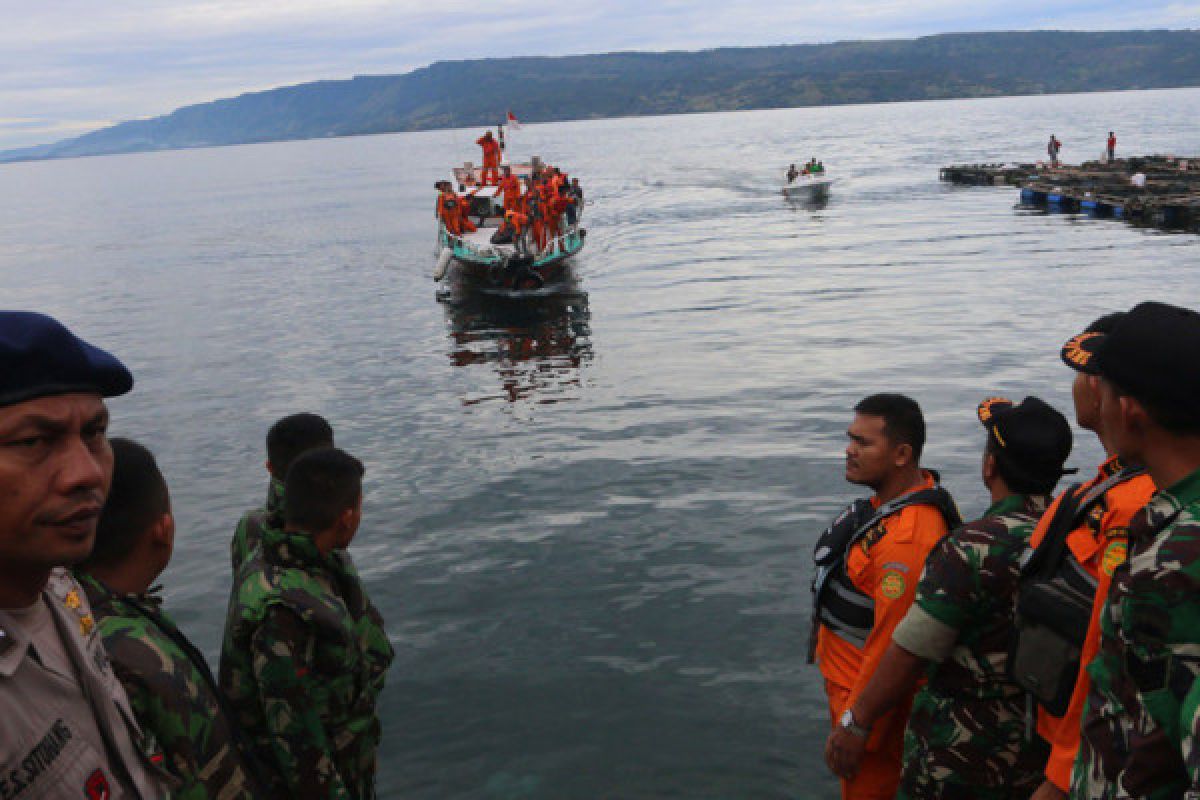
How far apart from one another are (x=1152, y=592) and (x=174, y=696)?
250cm

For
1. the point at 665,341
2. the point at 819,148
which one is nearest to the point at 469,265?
the point at 665,341

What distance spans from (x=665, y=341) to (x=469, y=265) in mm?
9312

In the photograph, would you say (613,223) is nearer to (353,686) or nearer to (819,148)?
(353,686)

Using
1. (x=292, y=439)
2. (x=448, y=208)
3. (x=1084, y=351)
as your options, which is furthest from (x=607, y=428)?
(x=448, y=208)

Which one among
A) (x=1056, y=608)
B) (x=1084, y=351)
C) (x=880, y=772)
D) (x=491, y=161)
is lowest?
(x=880, y=772)

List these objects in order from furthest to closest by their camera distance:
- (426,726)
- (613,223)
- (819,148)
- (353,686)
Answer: (819,148), (613,223), (426,726), (353,686)

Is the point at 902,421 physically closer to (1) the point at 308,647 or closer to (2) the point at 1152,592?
(2) the point at 1152,592

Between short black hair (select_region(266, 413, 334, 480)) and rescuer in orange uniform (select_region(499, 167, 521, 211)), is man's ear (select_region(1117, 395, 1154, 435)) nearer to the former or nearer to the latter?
short black hair (select_region(266, 413, 334, 480))

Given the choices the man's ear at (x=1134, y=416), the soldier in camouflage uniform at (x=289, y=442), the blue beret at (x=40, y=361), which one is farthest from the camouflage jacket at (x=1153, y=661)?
the soldier in camouflage uniform at (x=289, y=442)

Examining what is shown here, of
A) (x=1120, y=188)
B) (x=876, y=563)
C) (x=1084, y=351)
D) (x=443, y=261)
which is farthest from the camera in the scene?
(x=1120, y=188)

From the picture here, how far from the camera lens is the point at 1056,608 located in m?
2.85

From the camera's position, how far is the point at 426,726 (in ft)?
24.6

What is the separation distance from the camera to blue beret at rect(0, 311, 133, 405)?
171cm

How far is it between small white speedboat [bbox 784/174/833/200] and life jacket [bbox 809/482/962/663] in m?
53.3
